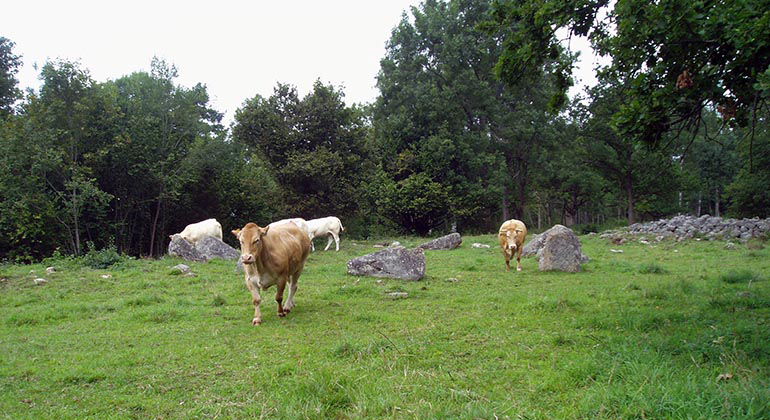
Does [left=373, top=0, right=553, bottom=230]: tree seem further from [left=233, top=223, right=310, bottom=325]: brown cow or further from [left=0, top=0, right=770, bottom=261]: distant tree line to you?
[left=233, top=223, right=310, bottom=325]: brown cow

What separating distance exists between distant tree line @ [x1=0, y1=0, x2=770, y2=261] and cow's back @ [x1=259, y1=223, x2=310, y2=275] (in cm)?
479

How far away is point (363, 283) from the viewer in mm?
11234

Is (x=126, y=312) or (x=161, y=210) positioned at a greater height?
(x=161, y=210)

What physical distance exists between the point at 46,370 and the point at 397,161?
2772 centimetres

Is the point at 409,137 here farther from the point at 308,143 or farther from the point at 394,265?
the point at 394,265

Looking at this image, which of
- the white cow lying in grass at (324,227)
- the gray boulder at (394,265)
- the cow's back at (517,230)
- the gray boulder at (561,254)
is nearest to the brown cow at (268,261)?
the gray boulder at (394,265)

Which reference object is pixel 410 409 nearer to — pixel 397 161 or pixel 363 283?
pixel 363 283

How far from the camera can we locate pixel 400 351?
575cm

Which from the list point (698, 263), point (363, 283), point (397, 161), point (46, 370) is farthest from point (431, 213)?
point (46, 370)

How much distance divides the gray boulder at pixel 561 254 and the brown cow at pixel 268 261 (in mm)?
7178

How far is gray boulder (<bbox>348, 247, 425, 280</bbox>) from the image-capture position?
11.9m

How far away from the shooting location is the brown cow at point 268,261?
796 centimetres

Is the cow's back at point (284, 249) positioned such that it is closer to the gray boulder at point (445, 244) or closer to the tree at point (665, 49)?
the tree at point (665, 49)

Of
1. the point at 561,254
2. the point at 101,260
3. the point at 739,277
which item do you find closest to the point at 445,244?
the point at 561,254
